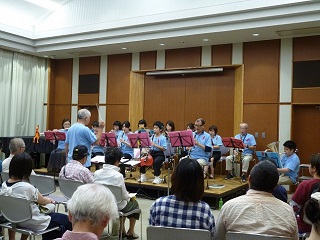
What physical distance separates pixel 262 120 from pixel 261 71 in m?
1.12

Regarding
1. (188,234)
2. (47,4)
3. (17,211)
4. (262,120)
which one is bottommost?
(17,211)

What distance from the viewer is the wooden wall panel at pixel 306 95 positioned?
296 inches

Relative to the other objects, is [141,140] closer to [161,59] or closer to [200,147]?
[200,147]

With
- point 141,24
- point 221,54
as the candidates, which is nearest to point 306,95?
point 221,54

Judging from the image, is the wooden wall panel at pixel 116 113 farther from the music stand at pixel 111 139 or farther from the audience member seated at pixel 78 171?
the audience member seated at pixel 78 171

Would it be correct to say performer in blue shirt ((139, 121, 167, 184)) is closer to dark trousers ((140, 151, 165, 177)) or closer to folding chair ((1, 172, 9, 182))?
dark trousers ((140, 151, 165, 177))

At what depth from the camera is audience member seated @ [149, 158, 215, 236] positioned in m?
2.23

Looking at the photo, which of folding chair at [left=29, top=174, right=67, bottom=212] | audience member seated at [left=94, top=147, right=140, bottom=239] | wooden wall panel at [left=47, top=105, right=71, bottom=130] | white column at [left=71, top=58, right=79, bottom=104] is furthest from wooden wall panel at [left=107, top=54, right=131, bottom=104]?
audience member seated at [left=94, top=147, right=140, bottom=239]

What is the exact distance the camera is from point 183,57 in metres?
9.11

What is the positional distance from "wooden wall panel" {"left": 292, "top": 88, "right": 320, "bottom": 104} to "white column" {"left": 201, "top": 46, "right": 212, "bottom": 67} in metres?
2.15

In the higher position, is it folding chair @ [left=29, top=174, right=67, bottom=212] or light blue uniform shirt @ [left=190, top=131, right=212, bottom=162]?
light blue uniform shirt @ [left=190, top=131, right=212, bottom=162]

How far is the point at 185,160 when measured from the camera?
7.72ft

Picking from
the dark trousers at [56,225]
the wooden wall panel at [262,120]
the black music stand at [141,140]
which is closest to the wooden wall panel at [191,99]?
the wooden wall panel at [262,120]

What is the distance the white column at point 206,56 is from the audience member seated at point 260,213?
22.1ft
